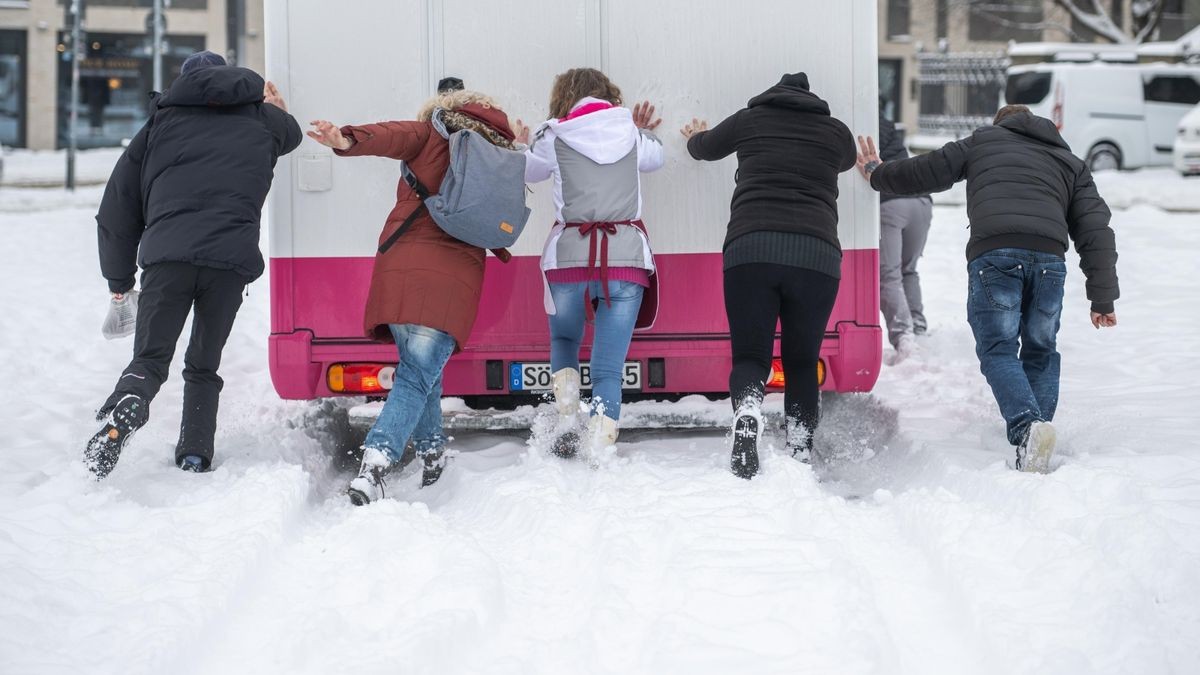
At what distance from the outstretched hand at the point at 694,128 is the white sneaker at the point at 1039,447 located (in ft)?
6.39

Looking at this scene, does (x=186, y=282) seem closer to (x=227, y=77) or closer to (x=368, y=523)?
(x=227, y=77)

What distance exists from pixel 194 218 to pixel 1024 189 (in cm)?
354

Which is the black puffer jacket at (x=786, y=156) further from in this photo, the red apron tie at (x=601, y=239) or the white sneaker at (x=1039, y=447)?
the white sneaker at (x=1039, y=447)

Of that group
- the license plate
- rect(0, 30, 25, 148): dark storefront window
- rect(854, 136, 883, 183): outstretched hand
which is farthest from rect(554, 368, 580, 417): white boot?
rect(0, 30, 25, 148): dark storefront window

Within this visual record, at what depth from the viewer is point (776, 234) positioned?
5.06 m

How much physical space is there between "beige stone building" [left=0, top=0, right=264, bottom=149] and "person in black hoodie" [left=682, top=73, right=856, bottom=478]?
31536mm

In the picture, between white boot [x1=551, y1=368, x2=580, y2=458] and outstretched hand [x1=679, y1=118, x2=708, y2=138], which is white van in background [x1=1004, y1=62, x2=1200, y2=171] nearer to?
outstretched hand [x1=679, y1=118, x2=708, y2=138]

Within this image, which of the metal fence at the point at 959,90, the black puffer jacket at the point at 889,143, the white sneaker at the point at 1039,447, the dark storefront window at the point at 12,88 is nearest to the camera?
the white sneaker at the point at 1039,447

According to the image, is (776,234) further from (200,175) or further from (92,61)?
(92,61)

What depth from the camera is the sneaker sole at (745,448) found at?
5016 millimetres

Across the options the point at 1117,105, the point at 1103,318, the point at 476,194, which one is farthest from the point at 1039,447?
the point at 1117,105

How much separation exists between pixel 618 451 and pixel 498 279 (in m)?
1.07

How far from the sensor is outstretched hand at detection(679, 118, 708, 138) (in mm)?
5520

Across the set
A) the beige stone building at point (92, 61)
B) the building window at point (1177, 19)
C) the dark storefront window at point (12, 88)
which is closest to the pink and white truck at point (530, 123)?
the beige stone building at point (92, 61)
